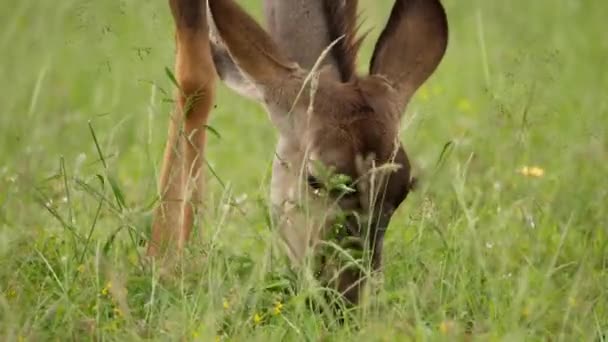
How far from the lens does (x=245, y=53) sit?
5.75m

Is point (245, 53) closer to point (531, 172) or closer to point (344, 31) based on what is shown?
point (344, 31)

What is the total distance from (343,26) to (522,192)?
154 cm

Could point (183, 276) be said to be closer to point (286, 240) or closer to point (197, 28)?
point (286, 240)

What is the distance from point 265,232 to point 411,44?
1074mm

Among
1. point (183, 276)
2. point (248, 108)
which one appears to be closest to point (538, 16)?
point (248, 108)

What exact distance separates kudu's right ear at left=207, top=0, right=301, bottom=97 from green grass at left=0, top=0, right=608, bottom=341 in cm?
41

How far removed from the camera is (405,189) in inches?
Result: 221

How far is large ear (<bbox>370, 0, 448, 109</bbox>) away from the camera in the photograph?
6.14 m

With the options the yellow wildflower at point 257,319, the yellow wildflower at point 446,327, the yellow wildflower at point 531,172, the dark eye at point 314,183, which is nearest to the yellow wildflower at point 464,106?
the yellow wildflower at point 531,172

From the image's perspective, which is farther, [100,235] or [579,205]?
[579,205]

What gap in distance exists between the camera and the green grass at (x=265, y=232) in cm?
527

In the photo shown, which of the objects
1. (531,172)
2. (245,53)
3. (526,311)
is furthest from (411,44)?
(531,172)

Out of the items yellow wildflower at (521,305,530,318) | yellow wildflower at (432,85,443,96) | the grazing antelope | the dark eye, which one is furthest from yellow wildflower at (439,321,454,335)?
yellow wildflower at (432,85,443,96)

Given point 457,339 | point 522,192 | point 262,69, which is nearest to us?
point 457,339
